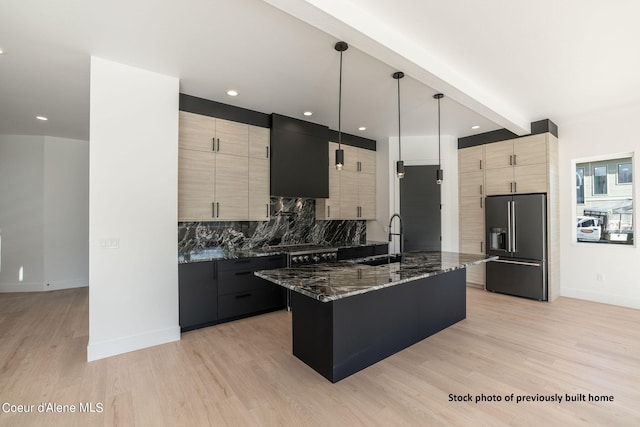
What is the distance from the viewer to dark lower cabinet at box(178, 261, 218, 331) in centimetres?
320

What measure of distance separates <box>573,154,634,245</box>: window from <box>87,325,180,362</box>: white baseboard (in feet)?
19.7

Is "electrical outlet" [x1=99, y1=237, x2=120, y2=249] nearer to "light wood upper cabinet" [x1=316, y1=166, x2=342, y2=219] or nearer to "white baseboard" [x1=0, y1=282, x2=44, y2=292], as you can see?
"light wood upper cabinet" [x1=316, y1=166, x2=342, y2=219]

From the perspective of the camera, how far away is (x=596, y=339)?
3.05 meters

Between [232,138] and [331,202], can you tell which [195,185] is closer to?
[232,138]

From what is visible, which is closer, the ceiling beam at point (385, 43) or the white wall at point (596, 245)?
the ceiling beam at point (385, 43)

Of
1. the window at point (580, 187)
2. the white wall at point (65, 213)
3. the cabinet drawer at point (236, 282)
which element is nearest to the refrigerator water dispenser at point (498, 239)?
the window at point (580, 187)

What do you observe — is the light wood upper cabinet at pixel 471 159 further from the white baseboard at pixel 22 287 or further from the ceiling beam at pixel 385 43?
the white baseboard at pixel 22 287

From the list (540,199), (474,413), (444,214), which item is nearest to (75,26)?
(474,413)

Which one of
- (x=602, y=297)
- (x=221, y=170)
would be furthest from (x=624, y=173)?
(x=221, y=170)

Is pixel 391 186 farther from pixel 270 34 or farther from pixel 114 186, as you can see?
pixel 114 186

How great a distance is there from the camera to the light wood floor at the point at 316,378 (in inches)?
75.1

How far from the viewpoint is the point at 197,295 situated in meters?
3.28

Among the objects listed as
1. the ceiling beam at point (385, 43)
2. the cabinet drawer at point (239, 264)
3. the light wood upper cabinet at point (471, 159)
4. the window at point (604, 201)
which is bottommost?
the cabinet drawer at point (239, 264)

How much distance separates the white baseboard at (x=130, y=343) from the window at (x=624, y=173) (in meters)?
6.38
